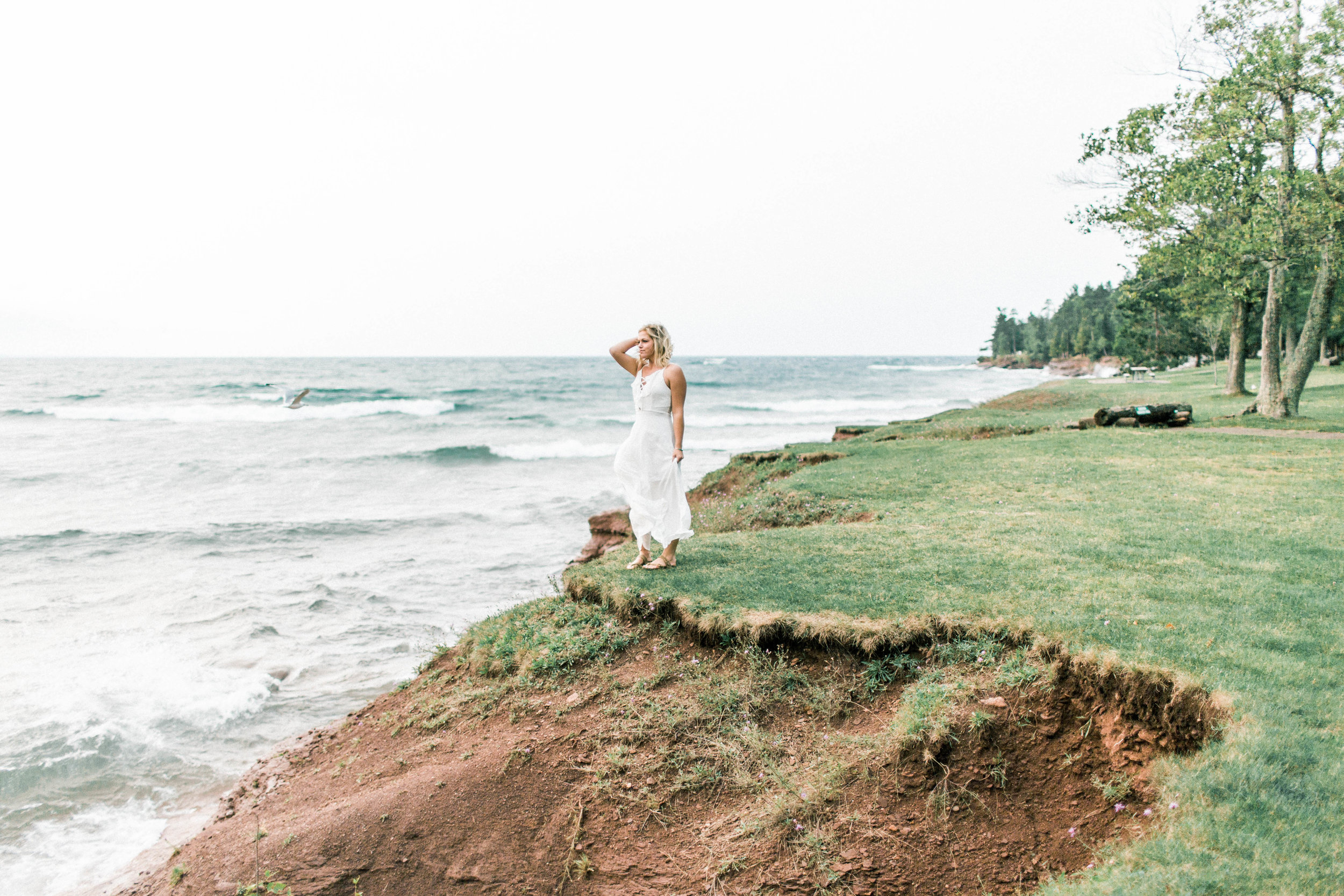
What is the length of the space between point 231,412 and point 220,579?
128ft

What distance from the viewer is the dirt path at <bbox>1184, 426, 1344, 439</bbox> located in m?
12.9

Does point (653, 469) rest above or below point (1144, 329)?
below

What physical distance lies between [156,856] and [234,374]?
312 feet

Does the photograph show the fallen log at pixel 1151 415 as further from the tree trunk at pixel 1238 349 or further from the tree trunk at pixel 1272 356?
the tree trunk at pixel 1238 349

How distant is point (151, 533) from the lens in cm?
1435

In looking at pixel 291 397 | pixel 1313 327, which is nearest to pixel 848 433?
pixel 1313 327

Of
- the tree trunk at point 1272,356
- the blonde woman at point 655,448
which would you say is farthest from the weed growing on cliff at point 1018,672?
the tree trunk at point 1272,356

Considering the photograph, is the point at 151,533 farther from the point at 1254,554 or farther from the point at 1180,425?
the point at 1180,425

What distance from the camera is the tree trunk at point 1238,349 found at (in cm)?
2230

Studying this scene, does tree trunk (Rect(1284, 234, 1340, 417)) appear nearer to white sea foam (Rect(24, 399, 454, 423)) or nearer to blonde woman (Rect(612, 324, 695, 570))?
blonde woman (Rect(612, 324, 695, 570))

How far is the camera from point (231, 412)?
4459cm

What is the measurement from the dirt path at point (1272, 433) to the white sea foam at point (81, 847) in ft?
54.9

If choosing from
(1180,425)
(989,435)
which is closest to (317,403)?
(989,435)

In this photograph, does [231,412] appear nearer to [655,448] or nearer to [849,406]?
[849,406]
